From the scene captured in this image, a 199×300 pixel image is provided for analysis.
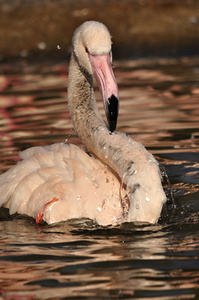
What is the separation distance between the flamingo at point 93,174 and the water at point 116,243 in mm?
148

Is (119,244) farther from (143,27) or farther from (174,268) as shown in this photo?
(143,27)

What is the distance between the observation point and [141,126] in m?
9.95

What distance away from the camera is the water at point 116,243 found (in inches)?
181

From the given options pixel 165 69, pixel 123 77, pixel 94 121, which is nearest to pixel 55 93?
pixel 123 77

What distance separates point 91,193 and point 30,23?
47.8ft

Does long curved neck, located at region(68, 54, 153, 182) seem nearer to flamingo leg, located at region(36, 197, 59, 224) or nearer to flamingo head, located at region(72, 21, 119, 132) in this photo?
flamingo head, located at region(72, 21, 119, 132)

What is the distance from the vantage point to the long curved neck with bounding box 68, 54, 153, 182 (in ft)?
19.7

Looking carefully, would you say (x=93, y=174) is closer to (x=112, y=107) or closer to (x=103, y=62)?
(x=112, y=107)

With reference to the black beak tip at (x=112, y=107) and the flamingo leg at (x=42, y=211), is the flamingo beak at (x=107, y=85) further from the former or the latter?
the flamingo leg at (x=42, y=211)

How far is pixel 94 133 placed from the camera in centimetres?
644

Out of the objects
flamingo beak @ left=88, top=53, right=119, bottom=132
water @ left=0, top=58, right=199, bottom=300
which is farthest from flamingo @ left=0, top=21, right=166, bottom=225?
water @ left=0, top=58, right=199, bottom=300

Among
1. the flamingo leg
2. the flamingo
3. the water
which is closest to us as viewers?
the water

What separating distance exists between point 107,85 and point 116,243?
137 cm

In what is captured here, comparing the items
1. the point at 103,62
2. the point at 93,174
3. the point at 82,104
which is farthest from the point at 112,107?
the point at 82,104
